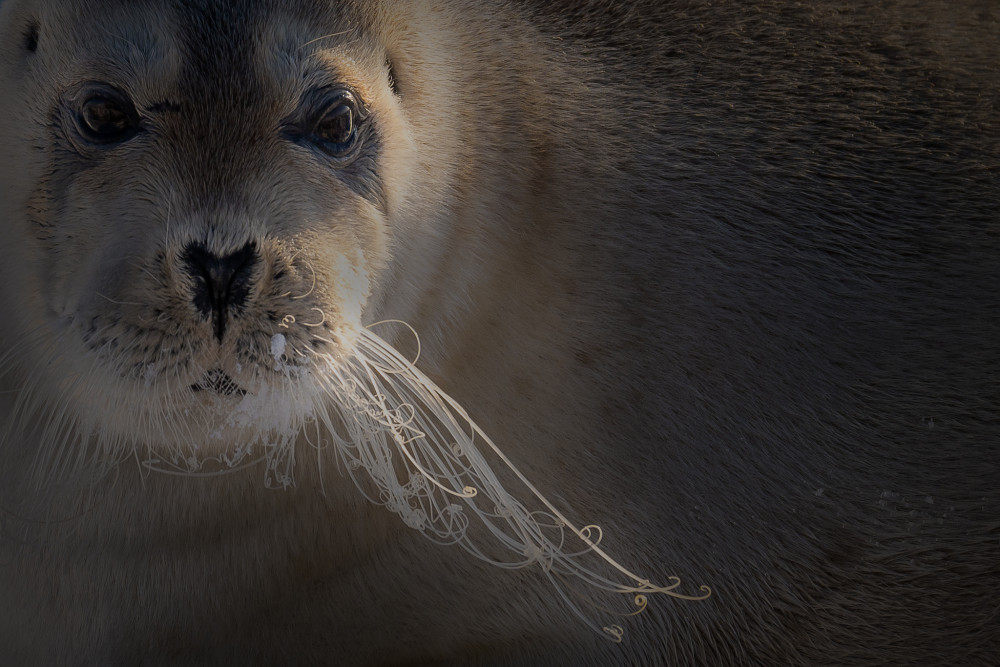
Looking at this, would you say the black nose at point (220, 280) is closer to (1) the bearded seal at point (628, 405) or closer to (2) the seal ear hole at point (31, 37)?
(1) the bearded seal at point (628, 405)

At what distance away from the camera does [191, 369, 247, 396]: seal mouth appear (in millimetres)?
1446

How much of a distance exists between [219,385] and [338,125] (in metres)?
0.43

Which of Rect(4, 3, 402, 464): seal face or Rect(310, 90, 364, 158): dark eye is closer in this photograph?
Rect(4, 3, 402, 464): seal face

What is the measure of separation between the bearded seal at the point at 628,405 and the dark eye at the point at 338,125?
161mm

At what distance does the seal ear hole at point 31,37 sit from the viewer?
162 centimetres

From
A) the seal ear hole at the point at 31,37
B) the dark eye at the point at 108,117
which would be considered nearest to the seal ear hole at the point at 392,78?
the dark eye at the point at 108,117

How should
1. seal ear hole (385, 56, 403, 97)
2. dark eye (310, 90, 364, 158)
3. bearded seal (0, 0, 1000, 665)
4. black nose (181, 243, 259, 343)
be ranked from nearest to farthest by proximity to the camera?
black nose (181, 243, 259, 343) → dark eye (310, 90, 364, 158) → seal ear hole (385, 56, 403, 97) → bearded seal (0, 0, 1000, 665)

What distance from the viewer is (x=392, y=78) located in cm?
171

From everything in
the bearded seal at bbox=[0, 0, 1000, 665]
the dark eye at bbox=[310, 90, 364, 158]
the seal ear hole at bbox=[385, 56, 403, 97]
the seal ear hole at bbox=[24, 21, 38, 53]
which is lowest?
the bearded seal at bbox=[0, 0, 1000, 665]

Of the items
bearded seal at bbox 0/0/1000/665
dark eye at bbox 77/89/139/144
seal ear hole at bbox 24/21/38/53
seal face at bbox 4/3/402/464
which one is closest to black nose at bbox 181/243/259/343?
seal face at bbox 4/3/402/464

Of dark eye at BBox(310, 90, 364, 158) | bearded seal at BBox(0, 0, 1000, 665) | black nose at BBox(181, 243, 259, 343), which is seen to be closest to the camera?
black nose at BBox(181, 243, 259, 343)

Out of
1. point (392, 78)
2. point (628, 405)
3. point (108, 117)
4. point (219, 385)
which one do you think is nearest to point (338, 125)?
point (392, 78)

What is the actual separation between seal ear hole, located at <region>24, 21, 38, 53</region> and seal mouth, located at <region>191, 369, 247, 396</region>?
24.4 inches

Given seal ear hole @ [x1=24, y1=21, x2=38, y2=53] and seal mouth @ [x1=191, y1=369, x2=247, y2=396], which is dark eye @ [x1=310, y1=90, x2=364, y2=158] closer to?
seal mouth @ [x1=191, y1=369, x2=247, y2=396]
